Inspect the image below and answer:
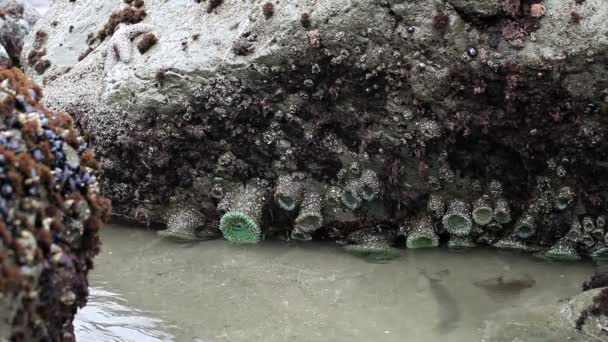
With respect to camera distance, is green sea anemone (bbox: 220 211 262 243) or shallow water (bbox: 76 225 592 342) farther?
green sea anemone (bbox: 220 211 262 243)

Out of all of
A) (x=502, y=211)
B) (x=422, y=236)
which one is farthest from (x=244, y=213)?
(x=502, y=211)

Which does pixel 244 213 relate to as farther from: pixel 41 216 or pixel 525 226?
pixel 41 216

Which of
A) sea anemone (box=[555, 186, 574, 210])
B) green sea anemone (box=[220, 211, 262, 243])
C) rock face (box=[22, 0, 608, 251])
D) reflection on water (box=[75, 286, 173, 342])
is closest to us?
reflection on water (box=[75, 286, 173, 342])

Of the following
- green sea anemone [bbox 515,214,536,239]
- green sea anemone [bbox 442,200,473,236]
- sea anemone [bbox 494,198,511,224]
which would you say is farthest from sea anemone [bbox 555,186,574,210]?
green sea anemone [bbox 442,200,473,236]

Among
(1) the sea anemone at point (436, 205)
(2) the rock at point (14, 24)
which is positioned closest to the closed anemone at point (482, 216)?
(1) the sea anemone at point (436, 205)

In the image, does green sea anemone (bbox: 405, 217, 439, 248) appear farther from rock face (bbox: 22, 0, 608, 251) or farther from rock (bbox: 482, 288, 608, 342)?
rock (bbox: 482, 288, 608, 342)

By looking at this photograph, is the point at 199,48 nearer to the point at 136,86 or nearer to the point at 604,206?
the point at 136,86

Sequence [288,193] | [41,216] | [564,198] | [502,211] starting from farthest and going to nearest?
[288,193] < [502,211] < [564,198] < [41,216]

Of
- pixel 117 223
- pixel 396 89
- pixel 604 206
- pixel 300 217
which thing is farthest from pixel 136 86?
pixel 604 206
